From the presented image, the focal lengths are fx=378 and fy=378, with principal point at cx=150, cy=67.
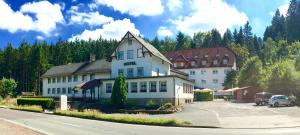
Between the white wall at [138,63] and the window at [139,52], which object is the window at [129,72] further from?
the window at [139,52]

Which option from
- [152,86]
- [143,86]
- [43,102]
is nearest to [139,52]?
[143,86]

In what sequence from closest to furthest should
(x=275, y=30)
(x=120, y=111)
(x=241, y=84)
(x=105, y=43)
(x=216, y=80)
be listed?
(x=120, y=111) < (x=241, y=84) < (x=216, y=80) < (x=105, y=43) < (x=275, y=30)

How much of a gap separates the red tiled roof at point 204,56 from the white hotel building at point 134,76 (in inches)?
1290

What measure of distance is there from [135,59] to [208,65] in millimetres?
39736

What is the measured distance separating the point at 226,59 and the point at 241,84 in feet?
66.0

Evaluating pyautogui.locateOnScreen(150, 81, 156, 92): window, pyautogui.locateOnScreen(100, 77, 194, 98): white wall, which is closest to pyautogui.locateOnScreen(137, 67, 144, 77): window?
pyautogui.locateOnScreen(100, 77, 194, 98): white wall

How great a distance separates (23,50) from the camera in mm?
107500

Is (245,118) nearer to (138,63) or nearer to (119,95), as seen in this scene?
(119,95)

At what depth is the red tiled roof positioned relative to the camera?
94.4m

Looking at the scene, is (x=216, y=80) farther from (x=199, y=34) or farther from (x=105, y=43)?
(x=199, y=34)

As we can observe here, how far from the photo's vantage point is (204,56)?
9788cm

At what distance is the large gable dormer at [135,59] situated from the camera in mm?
56969

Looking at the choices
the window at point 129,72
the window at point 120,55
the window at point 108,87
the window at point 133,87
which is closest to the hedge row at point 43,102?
the window at point 108,87

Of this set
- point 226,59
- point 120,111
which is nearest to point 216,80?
point 226,59
